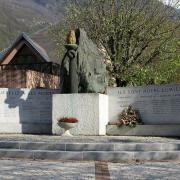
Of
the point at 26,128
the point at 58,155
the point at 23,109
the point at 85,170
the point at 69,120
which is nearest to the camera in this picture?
the point at 85,170

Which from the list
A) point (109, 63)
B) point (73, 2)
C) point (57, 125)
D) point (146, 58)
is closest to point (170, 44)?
point (146, 58)

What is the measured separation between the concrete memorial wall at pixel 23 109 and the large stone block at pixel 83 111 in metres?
1.67

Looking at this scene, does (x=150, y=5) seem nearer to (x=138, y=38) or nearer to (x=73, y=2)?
(x=138, y=38)

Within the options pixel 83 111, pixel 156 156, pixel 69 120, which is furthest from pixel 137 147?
pixel 83 111

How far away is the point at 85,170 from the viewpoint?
1083cm

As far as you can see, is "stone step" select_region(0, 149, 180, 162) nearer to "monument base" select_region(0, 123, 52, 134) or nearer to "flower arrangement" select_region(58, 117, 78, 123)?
"flower arrangement" select_region(58, 117, 78, 123)

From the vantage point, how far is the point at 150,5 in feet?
88.0

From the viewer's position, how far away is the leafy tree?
25750 mm

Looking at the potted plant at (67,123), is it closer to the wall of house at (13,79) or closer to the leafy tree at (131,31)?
the wall of house at (13,79)

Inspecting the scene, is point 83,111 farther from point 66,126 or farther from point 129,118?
point 129,118

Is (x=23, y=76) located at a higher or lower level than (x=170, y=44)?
lower

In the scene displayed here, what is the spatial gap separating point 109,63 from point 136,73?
6.74 ft

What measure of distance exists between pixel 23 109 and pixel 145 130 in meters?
5.15

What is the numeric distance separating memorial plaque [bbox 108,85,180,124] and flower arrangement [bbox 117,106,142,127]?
0.55ft
